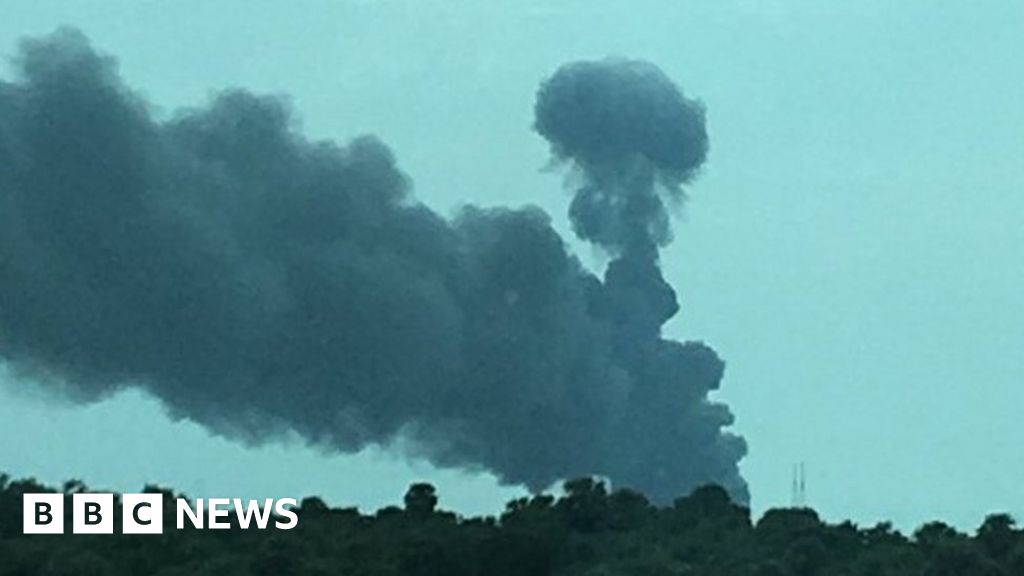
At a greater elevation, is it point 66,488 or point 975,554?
point 66,488

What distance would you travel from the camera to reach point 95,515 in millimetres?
87312

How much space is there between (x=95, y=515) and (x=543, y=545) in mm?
16180

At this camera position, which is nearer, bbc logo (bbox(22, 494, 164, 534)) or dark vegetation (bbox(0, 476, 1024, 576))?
dark vegetation (bbox(0, 476, 1024, 576))

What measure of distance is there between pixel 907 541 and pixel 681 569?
42.9 ft

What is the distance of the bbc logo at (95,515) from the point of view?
86312 mm

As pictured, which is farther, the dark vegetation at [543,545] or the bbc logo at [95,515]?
the bbc logo at [95,515]

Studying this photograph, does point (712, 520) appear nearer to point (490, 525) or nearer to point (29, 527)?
point (490, 525)

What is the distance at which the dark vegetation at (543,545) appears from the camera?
262ft

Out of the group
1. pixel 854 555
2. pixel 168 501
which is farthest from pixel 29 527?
pixel 854 555

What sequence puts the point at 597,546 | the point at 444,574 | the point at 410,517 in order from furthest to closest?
the point at 410,517
the point at 597,546
the point at 444,574

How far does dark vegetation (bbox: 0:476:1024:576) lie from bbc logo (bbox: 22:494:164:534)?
627 millimetres

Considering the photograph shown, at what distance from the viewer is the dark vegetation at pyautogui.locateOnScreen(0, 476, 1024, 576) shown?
79750mm

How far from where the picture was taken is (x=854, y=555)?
88.4 meters

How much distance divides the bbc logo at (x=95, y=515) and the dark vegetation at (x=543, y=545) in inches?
24.7
